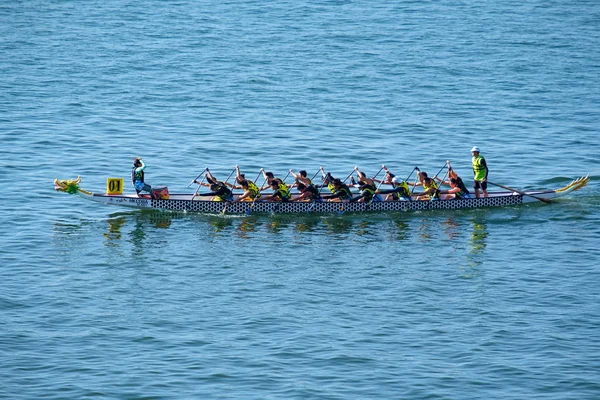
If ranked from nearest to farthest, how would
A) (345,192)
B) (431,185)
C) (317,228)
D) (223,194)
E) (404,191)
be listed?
(317,228) < (223,194) < (345,192) < (404,191) < (431,185)

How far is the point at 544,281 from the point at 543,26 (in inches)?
2271

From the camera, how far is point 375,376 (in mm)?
32062

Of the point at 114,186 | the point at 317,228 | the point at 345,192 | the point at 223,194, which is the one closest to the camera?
the point at 317,228

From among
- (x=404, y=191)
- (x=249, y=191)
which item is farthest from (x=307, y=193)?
(x=404, y=191)

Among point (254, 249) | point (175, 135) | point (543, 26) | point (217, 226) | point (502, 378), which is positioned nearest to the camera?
point (502, 378)

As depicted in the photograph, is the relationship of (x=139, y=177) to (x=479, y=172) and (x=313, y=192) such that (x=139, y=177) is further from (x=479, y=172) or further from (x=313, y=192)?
(x=479, y=172)

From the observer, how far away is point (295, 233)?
147 ft

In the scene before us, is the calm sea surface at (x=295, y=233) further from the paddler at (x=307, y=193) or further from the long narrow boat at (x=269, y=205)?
the paddler at (x=307, y=193)

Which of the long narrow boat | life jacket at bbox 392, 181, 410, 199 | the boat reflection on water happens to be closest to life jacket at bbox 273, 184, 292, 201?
the long narrow boat

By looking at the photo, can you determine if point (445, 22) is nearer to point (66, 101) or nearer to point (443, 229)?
point (66, 101)

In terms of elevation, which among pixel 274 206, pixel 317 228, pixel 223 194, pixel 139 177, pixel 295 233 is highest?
pixel 139 177

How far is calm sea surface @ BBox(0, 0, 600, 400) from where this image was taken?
32.6 m

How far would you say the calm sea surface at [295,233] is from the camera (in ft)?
107

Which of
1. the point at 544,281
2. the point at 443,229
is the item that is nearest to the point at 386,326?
the point at 544,281
